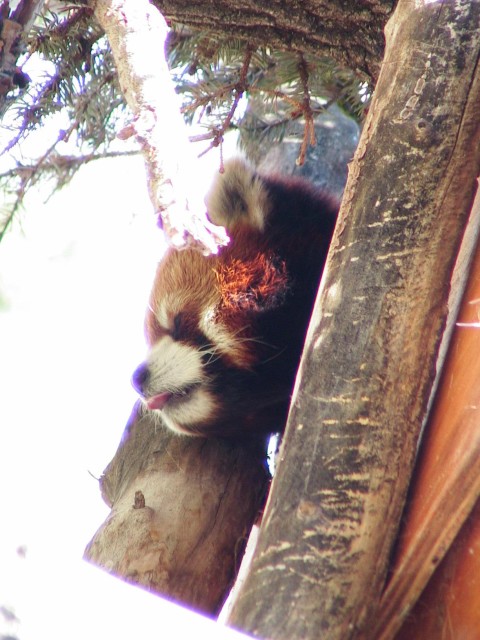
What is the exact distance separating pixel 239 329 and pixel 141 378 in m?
0.34

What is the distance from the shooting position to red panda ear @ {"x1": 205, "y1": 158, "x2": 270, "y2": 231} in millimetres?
2287

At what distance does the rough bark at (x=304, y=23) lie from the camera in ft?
7.17

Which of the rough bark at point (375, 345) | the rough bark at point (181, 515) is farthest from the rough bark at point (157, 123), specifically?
the rough bark at point (181, 515)

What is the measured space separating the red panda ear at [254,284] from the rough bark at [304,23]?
708mm

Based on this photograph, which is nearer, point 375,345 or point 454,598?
point 454,598

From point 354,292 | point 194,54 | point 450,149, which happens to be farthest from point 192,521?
point 194,54

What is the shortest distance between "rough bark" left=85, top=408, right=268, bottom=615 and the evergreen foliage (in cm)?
92

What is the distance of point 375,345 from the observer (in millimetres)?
1406

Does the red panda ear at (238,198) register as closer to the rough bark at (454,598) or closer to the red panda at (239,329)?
the red panda at (239,329)

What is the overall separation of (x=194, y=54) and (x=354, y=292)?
162cm

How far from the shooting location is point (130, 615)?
3.42 feet

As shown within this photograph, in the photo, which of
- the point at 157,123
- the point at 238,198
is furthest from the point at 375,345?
the point at 238,198

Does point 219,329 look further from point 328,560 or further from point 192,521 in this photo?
point 328,560

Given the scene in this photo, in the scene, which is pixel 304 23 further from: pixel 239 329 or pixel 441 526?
pixel 441 526
